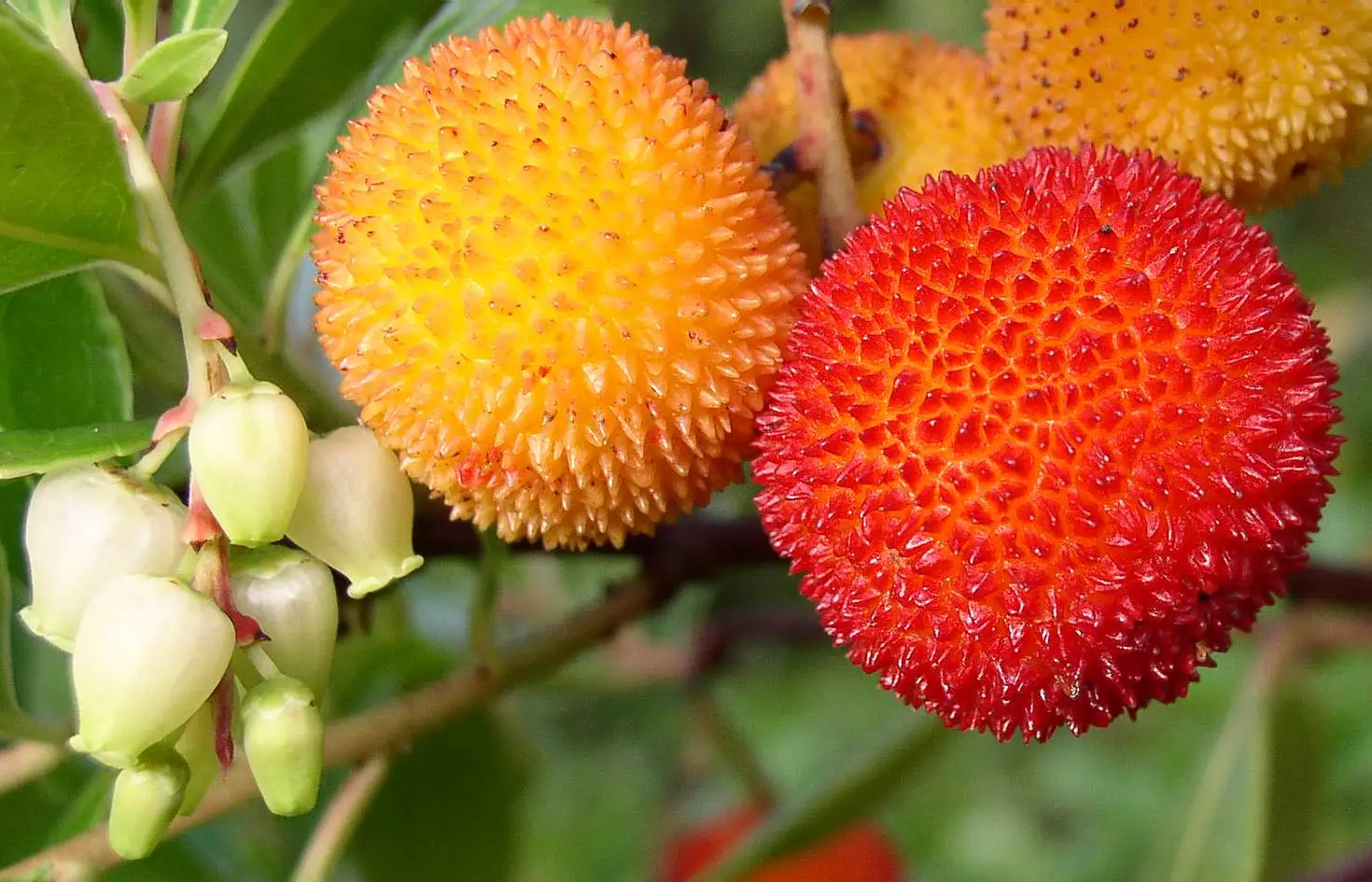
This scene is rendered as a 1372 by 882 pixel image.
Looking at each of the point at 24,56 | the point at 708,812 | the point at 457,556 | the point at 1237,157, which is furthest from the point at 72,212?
the point at 708,812

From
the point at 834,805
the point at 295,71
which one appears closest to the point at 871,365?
the point at 295,71

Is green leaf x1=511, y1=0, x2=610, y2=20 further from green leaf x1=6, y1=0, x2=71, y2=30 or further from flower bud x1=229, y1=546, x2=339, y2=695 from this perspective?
flower bud x1=229, y1=546, x2=339, y2=695

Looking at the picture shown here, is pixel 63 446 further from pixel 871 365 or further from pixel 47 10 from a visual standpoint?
pixel 871 365

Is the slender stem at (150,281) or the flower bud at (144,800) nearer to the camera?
A: the flower bud at (144,800)

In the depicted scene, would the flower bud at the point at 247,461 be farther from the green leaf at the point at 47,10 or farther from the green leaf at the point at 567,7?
the green leaf at the point at 567,7

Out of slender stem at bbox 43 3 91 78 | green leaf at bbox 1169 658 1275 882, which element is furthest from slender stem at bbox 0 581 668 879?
green leaf at bbox 1169 658 1275 882

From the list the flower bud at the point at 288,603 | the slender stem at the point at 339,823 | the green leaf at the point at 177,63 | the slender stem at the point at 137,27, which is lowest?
the slender stem at the point at 339,823

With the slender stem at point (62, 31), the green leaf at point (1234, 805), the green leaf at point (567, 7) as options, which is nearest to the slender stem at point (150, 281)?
the slender stem at point (62, 31)

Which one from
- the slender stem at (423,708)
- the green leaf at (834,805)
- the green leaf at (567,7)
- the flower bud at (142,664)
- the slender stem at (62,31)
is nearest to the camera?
the flower bud at (142,664)
